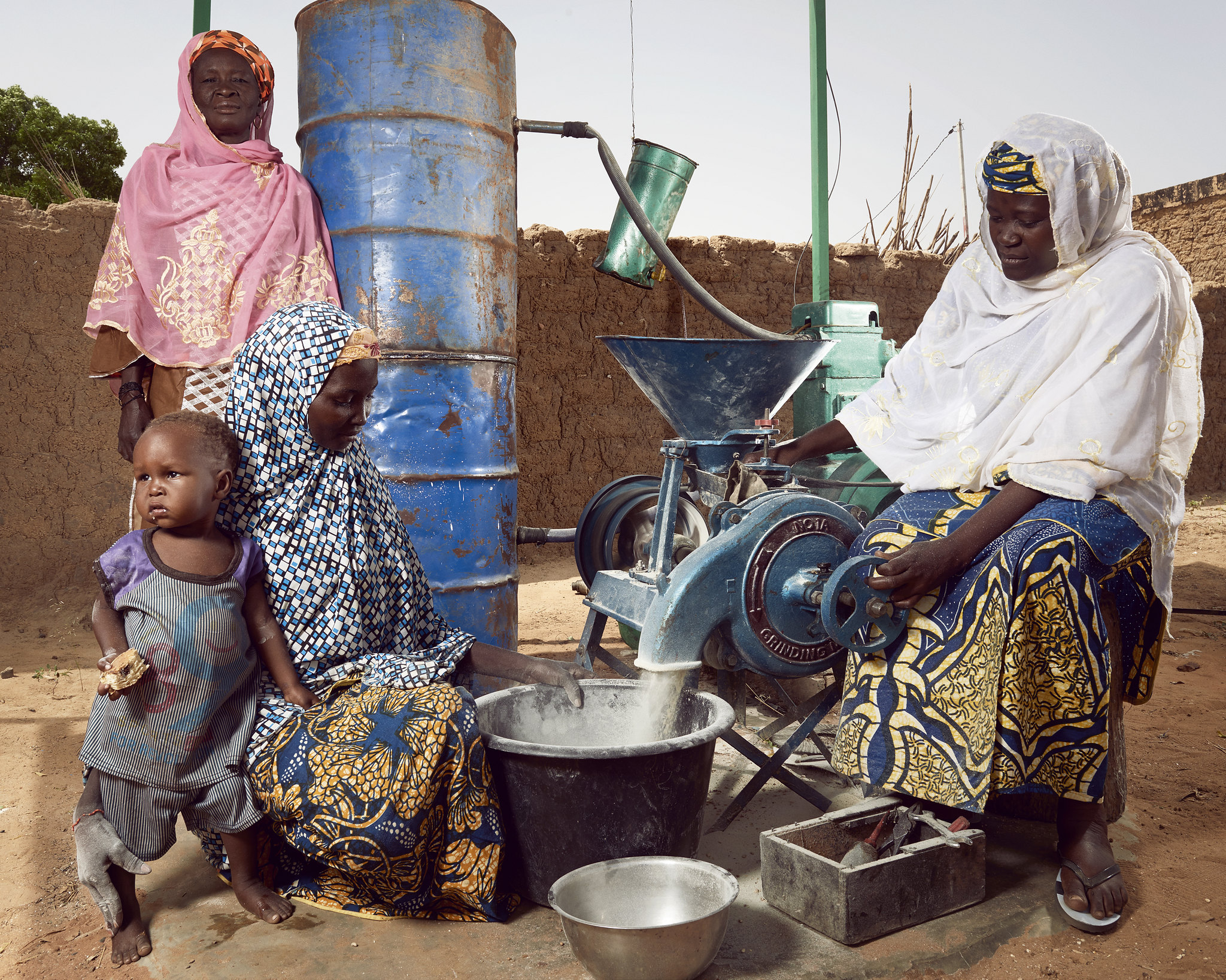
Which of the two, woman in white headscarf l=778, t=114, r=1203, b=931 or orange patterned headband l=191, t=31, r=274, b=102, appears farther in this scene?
orange patterned headband l=191, t=31, r=274, b=102

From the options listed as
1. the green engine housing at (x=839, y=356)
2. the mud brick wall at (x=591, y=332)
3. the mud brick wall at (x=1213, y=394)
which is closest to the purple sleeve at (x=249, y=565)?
the green engine housing at (x=839, y=356)

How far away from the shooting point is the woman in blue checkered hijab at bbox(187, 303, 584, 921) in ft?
6.25

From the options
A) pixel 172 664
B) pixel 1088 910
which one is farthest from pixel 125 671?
pixel 1088 910

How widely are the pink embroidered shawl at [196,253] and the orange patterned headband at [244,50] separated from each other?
0.17 feet

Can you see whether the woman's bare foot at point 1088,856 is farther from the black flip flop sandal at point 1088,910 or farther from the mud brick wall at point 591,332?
the mud brick wall at point 591,332

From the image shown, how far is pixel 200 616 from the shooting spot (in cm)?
194

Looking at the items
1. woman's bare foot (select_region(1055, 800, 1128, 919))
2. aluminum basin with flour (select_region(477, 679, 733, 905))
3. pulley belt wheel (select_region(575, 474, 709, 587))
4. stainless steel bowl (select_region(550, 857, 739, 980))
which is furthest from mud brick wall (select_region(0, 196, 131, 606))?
woman's bare foot (select_region(1055, 800, 1128, 919))

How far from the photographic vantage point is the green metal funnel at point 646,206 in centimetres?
439

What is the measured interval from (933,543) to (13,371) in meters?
4.72

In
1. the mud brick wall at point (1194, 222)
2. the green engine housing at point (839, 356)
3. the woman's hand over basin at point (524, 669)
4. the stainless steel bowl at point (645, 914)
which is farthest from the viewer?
the mud brick wall at point (1194, 222)

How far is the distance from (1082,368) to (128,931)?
94.2 inches

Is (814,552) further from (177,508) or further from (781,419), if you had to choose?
(781,419)

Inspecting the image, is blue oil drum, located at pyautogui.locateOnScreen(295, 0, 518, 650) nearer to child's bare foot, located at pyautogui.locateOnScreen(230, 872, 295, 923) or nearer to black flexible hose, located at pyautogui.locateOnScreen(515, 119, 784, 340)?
black flexible hose, located at pyautogui.locateOnScreen(515, 119, 784, 340)

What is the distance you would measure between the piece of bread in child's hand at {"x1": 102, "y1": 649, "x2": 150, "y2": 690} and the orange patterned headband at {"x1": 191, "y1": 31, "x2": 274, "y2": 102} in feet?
6.41
